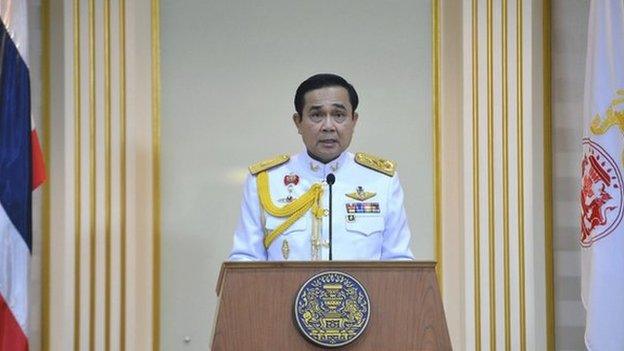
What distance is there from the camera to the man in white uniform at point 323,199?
18.4 ft

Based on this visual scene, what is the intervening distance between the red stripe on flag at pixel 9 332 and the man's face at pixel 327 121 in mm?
1500

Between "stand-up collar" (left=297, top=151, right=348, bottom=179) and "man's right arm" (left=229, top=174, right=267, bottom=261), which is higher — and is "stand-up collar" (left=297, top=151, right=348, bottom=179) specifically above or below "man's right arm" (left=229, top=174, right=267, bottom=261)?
above

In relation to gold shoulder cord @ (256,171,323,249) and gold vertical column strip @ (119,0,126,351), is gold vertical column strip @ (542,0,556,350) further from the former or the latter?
gold vertical column strip @ (119,0,126,351)

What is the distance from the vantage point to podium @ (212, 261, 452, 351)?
188 inches

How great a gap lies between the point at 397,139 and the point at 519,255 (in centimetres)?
87

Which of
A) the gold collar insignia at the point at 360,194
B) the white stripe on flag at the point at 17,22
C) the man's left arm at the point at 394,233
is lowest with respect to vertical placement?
the man's left arm at the point at 394,233

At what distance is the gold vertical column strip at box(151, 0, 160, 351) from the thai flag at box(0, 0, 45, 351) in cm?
96

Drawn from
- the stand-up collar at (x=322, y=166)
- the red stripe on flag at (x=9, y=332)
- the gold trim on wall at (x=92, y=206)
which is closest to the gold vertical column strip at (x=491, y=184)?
the stand-up collar at (x=322, y=166)

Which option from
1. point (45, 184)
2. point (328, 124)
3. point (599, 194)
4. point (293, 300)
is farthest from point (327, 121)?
point (45, 184)

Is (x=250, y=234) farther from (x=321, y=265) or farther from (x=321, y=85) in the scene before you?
(x=321, y=265)

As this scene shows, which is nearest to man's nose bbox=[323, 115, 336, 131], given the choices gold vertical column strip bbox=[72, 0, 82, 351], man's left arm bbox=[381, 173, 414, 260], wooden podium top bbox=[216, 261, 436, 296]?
man's left arm bbox=[381, 173, 414, 260]

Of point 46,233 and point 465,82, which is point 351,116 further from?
point 46,233

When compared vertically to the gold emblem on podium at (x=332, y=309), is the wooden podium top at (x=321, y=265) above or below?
above

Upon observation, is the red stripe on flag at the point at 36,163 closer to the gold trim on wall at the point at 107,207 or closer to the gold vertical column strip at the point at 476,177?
the gold trim on wall at the point at 107,207
